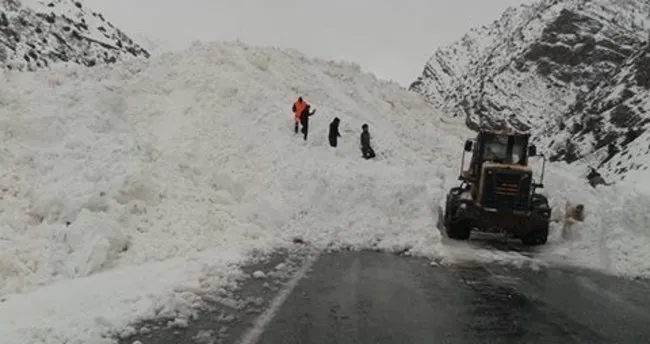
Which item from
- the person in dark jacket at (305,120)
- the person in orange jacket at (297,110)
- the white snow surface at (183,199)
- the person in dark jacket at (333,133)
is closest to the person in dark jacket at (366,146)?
the white snow surface at (183,199)

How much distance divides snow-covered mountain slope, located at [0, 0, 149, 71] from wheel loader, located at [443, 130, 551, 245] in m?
88.3

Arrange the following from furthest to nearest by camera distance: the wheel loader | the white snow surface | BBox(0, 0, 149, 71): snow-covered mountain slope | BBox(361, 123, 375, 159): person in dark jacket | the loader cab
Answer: BBox(0, 0, 149, 71): snow-covered mountain slope < BBox(361, 123, 375, 159): person in dark jacket < the loader cab < the wheel loader < the white snow surface

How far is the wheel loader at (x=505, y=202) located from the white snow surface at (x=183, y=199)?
1.97 ft

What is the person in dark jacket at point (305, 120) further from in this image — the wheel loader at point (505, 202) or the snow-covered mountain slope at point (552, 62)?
the snow-covered mountain slope at point (552, 62)

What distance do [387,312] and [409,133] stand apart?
2431 centimetres

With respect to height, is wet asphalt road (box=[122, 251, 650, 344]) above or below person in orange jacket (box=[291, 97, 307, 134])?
below

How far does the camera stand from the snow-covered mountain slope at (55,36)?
341 feet

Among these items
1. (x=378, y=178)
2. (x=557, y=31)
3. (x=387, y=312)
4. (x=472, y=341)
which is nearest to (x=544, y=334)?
(x=472, y=341)

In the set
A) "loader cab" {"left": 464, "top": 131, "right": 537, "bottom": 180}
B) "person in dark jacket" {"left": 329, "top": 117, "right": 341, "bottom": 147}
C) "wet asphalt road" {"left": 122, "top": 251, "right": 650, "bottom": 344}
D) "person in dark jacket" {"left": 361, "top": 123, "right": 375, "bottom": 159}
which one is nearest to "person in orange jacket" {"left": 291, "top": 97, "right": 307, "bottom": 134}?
"person in dark jacket" {"left": 329, "top": 117, "right": 341, "bottom": 147}

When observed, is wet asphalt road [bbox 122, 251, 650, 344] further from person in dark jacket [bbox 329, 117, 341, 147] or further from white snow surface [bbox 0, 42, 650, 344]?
person in dark jacket [bbox 329, 117, 341, 147]

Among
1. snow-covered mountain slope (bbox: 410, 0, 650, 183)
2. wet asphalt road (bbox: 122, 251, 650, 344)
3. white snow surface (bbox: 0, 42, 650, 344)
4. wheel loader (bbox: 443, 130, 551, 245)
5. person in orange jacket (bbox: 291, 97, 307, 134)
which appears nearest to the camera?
wet asphalt road (bbox: 122, 251, 650, 344)

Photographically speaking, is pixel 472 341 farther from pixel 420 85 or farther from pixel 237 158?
pixel 420 85

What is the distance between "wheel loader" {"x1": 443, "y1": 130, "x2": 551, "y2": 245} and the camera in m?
15.4

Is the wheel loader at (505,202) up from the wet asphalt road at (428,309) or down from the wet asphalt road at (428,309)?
up
